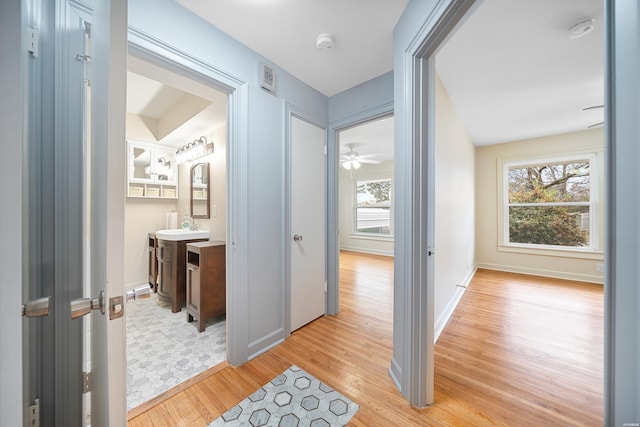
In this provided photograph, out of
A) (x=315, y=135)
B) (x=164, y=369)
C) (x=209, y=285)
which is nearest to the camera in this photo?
(x=164, y=369)

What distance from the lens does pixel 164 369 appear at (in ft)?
5.48

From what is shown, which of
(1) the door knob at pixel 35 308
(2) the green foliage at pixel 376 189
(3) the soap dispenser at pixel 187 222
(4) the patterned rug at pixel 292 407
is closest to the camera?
(1) the door knob at pixel 35 308

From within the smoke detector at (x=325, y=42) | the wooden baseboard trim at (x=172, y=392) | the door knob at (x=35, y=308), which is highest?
the smoke detector at (x=325, y=42)

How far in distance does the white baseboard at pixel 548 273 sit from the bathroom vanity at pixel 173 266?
5146mm

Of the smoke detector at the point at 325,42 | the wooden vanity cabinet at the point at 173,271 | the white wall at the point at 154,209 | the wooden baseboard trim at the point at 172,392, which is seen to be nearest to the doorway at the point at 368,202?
the white wall at the point at 154,209

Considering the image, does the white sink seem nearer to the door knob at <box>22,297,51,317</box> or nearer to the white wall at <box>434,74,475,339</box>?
the door knob at <box>22,297,51,317</box>

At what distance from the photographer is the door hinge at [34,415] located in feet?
2.11

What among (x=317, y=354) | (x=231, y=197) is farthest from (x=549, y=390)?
(x=231, y=197)

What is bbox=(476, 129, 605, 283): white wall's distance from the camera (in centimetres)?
370

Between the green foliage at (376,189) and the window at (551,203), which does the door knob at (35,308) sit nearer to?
the window at (551,203)

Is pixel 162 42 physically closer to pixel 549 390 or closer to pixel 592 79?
pixel 549 390

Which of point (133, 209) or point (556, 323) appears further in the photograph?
point (133, 209)

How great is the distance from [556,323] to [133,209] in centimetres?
530

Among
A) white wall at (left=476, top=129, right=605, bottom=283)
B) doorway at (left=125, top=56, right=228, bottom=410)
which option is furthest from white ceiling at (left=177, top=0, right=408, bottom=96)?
white wall at (left=476, top=129, right=605, bottom=283)
